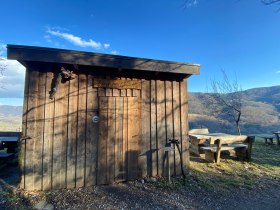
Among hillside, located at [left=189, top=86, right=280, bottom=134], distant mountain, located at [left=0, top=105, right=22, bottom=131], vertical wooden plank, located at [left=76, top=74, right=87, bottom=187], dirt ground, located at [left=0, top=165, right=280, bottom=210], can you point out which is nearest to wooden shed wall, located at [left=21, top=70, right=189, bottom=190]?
vertical wooden plank, located at [left=76, top=74, right=87, bottom=187]

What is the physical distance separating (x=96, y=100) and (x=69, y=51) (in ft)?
4.05

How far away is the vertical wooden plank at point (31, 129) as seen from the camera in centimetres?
414

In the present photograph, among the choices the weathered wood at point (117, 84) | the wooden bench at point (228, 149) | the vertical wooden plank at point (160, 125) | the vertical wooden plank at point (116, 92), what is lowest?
the wooden bench at point (228, 149)

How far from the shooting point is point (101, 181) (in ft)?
15.2

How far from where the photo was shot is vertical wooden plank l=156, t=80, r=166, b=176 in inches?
202

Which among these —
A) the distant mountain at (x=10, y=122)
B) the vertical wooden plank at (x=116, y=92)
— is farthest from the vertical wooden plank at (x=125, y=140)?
the distant mountain at (x=10, y=122)

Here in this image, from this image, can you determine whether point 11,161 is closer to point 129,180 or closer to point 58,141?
point 58,141

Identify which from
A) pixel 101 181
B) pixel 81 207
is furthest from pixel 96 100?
pixel 81 207

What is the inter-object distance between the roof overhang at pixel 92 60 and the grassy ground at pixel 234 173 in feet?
9.41

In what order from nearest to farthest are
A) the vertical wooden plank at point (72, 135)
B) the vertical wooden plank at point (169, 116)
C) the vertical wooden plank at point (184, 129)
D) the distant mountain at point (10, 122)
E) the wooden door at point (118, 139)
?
1. the vertical wooden plank at point (72, 135)
2. the wooden door at point (118, 139)
3. the vertical wooden plank at point (169, 116)
4. the vertical wooden plank at point (184, 129)
5. the distant mountain at point (10, 122)

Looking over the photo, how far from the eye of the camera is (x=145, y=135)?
5.02 m

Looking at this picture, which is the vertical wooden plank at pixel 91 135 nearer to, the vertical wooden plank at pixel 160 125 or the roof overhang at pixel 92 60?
the roof overhang at pixel 92 60

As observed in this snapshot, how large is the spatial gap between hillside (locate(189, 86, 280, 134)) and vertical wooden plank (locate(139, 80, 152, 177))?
2057cm

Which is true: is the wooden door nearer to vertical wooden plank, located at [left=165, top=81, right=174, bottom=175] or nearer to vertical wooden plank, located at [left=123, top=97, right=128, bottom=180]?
vertical wooden plank, located at [left=123, top=97, right=128, bottom=180]
